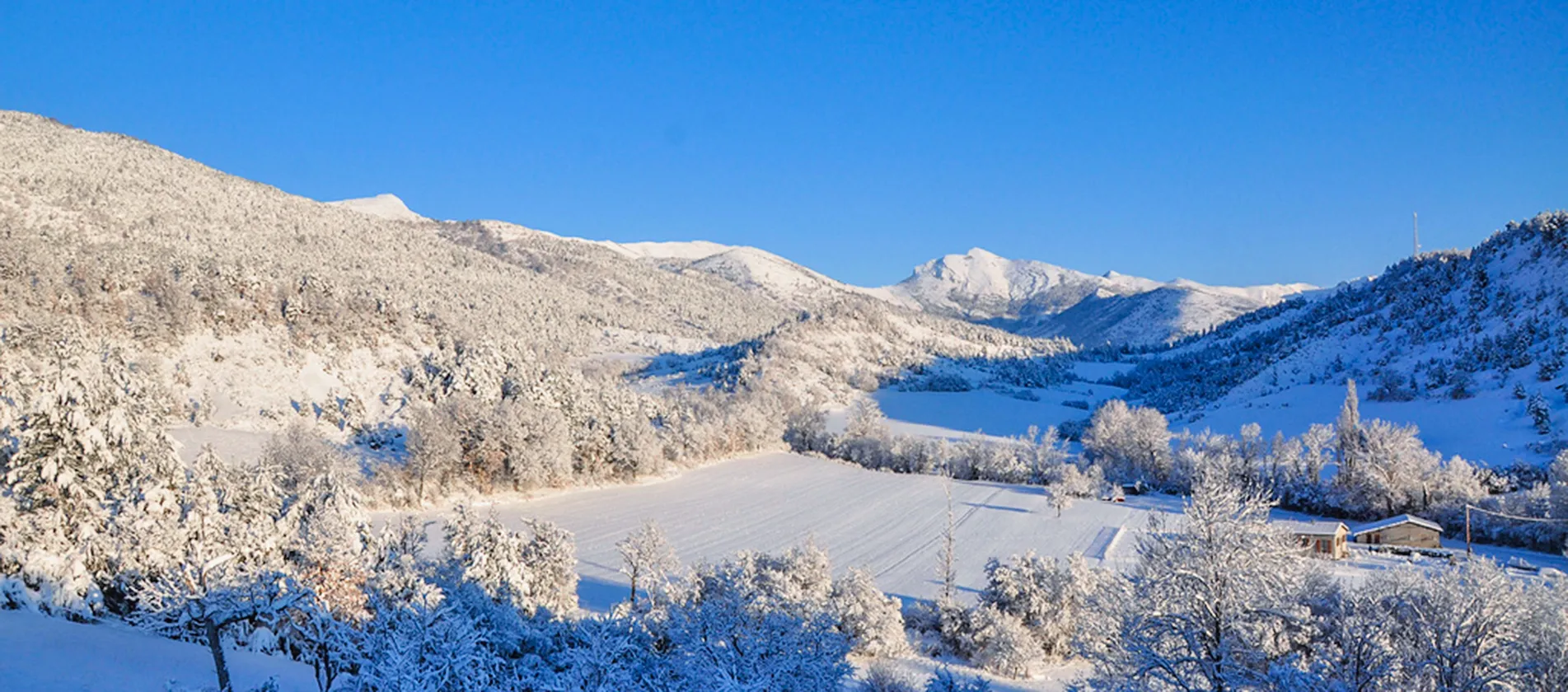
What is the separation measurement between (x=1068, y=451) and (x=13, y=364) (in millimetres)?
73186

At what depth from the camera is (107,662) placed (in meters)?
12.9

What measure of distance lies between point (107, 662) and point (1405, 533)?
49.3m

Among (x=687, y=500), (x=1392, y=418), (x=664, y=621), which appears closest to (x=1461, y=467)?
(x=1392, y=418)

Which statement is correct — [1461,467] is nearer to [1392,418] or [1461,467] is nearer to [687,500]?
[1392,418]

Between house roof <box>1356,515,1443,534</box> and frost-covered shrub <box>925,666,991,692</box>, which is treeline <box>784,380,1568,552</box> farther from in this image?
frost-covered shrub <box>925,666,991,692</box>

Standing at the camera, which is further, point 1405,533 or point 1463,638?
point 1405,533

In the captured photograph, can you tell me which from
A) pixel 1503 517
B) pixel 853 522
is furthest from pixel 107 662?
pixel 1503 517

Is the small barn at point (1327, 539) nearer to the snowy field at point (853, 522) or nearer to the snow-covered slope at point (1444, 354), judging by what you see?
the snowy field at point (853, 522)

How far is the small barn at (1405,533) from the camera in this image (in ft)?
125

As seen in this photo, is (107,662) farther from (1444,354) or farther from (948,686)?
(1444,354)

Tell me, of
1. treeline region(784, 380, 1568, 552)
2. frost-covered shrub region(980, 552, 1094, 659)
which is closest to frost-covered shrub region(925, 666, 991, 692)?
frost-covered shrub region(980, 552, 1094, 659)

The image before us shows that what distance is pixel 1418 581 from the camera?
18.8 metres

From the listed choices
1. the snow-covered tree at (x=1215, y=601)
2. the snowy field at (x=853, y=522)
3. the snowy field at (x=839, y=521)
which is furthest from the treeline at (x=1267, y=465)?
the snow-covered tree at (x=1215, y=601)

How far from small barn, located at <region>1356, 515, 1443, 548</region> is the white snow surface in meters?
45.9
